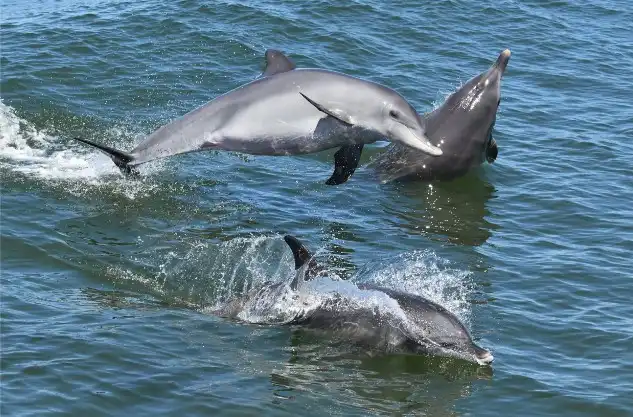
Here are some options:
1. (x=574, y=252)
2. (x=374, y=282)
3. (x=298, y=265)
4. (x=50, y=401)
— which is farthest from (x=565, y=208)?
(x=50, y=401)

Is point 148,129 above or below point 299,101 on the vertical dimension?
Answer: below

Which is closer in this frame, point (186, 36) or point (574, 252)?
point (574, 252)

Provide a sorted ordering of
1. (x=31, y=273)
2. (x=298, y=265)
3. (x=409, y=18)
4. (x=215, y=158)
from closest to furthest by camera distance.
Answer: (x=298, y=265)
(x=31, y=273)
(x=215, y=158)
(x=409, y=18)

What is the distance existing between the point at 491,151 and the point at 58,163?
317 inches

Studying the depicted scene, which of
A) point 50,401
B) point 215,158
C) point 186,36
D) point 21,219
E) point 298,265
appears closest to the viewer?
point 50,401

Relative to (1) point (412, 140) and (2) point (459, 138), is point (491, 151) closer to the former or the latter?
(2) point (459, 138)

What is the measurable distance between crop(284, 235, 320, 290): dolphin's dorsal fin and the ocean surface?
44 centimetres

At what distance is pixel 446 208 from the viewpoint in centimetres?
1953

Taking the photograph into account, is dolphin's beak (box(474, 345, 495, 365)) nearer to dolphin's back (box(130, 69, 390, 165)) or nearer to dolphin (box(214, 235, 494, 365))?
dolphin (box(214, 235, 494, 365))

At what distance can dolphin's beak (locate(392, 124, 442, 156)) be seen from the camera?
15.4 metres

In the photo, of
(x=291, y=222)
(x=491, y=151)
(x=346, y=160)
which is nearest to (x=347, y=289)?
(x=346, y=160)

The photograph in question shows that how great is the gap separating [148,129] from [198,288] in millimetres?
7328

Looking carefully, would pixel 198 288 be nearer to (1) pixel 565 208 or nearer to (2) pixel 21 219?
(2) pixel 21 219

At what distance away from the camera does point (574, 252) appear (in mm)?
17406
